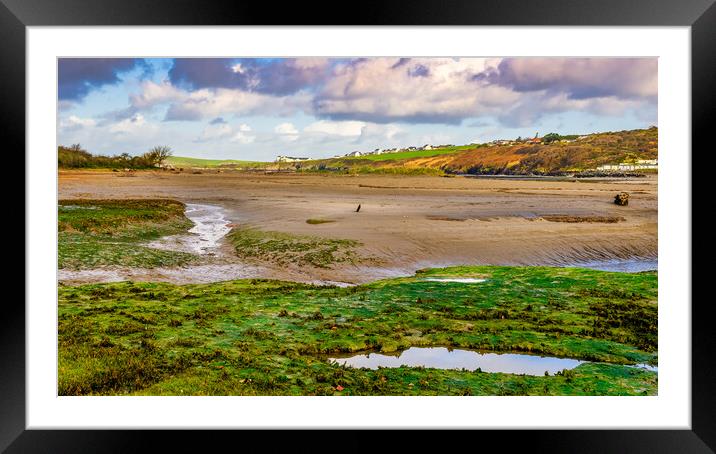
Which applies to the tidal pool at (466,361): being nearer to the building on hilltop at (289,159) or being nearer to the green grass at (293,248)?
the green grass at (293,248)

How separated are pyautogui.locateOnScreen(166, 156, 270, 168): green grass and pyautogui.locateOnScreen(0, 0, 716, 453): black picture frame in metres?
11.9

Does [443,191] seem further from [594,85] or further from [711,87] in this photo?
[711,87]

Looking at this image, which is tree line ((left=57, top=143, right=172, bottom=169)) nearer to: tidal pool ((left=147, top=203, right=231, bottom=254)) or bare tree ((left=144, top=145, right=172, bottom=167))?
bare tree ((left=144, top=145, right=172, bottom=167))

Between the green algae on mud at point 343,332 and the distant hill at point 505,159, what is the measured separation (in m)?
6.21

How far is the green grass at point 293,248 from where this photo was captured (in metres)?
11.7

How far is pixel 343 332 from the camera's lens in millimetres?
7438

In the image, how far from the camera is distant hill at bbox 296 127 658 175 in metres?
16.1

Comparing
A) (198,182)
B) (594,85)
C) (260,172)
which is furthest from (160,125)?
(594,85)

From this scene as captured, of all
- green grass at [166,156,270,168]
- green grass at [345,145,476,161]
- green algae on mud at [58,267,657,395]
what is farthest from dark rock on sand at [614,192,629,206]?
green grass at [166,156,270,168]

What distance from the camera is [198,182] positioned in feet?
53.4
